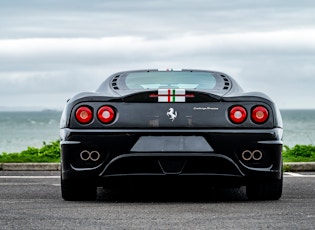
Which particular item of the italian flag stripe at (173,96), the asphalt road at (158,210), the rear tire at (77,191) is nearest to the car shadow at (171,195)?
the asphalt road at (158,210)

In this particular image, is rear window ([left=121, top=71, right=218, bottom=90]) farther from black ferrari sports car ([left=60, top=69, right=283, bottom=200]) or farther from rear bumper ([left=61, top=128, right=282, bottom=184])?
rear bumper ([left=61, top=128, right=282, bottom=184])

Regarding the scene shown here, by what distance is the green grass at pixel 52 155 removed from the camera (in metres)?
14.9

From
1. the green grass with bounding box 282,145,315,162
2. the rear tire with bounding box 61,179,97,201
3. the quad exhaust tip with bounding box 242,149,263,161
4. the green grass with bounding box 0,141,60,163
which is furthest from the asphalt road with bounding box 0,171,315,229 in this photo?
the green grass with bounding box 282,145,315,162

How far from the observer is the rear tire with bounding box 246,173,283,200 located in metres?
8.73

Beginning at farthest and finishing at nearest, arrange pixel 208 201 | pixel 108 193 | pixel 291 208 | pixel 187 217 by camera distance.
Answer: pixel 108 193 → pixel 208 201 → pixel 291 208 → pixel 187 217

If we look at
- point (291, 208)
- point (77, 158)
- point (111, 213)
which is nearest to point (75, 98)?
point (77, 158)

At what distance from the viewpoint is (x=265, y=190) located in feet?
28.8

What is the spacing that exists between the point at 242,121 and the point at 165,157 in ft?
2.53

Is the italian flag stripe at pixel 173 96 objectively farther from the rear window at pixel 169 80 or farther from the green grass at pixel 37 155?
the green grass at pixel 37 155

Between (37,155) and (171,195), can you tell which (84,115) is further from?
(37,155)

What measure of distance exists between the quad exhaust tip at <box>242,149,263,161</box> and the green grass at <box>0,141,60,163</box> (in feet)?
22.5

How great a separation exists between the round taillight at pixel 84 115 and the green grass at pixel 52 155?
20.7ft

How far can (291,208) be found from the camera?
323 inches

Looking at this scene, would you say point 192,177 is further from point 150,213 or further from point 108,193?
point 108,193
